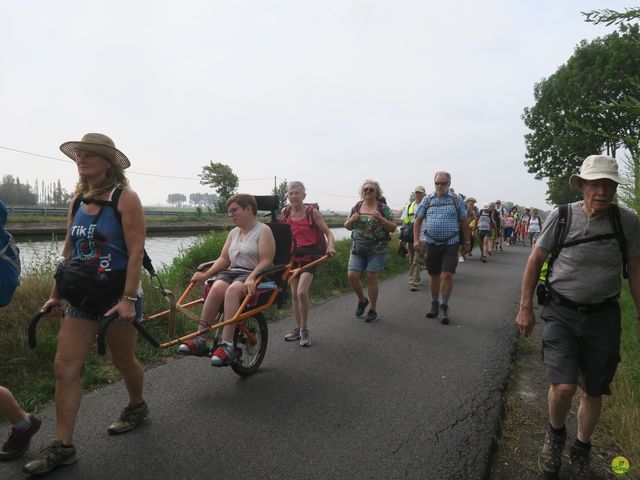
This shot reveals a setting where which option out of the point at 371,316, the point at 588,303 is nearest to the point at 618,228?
the point at 588,303

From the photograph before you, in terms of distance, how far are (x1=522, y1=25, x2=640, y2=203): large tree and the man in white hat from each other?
38 centimetres

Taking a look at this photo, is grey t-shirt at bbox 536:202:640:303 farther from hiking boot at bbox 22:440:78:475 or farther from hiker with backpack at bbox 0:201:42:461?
hiker with backpack at bbox 0:201:42:461

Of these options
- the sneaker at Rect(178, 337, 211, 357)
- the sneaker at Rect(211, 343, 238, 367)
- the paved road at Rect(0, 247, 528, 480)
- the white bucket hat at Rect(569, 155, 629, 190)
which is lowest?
the paved road at Rect(0, 247, 528, 480)

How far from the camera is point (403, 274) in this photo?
34.6 feet

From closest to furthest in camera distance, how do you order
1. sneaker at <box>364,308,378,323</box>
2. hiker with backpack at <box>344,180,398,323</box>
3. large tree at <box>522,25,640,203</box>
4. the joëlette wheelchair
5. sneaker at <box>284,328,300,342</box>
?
large tree at <box>522,25,640,203</box> < the joëlette wheelchair < sneaker at <box>284,328,300,342</box> < hiker with backpack at <box>344,180,398,323</box> < sneaker at <box>364,308,378,323</box>

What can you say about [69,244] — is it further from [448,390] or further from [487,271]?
[487,271]

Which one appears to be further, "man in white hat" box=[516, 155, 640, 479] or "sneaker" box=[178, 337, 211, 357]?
"sneaker" box=[178, 337, 211, 357]

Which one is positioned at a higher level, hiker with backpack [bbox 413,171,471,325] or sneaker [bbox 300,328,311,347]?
hiker with backpack [bbox 413,171,471,325]

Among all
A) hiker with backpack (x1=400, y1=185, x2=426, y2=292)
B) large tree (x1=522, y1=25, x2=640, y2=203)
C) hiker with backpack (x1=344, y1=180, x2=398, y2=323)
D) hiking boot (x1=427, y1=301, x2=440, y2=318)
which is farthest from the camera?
hiker with backpack (x1=400, y1=185, x2=426, y2=292)

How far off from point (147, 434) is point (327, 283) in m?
5.64

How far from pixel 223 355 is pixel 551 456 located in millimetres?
2311

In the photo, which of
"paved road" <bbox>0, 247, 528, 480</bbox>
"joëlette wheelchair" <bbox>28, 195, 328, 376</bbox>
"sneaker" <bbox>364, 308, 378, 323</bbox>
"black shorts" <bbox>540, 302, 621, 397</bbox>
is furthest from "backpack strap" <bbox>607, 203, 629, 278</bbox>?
"sneaker" <bbox>364, 308, 378, 323</bbox>

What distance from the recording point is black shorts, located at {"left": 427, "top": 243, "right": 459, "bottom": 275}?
222 inches

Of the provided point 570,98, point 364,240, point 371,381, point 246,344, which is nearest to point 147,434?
point 246,344
